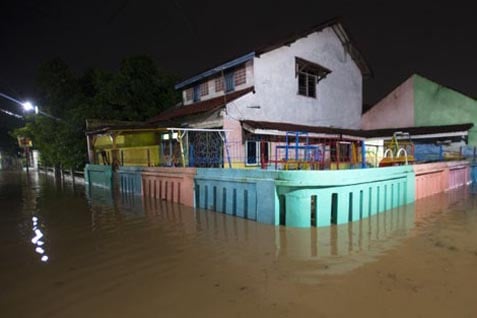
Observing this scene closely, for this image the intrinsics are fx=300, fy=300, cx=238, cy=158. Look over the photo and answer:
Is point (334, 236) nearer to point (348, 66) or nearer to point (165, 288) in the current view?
point (165, 288)

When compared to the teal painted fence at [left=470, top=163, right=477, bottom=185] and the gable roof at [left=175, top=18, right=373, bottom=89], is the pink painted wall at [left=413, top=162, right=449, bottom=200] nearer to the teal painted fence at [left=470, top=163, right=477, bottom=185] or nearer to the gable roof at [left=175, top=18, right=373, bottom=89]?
the teal painted fence at [left=470, top=163, right=477, bottom=185]

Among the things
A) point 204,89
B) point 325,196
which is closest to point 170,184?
point 325,196

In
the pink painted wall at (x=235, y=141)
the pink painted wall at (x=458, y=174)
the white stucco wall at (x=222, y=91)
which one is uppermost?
the white stucco wall at (x=222, y=91)

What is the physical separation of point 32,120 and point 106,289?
32607mm

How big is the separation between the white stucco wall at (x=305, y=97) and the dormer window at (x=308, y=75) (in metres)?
0.33

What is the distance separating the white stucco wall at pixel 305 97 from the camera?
1569 cm

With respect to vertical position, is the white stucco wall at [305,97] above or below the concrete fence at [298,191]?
above

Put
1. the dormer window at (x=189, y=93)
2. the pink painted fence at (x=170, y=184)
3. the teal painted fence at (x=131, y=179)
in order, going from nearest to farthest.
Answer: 1. the pink painted fence at (x=170, y=184)
2. the teal painted fence at (x=131, y=179)
3. the dormer window at (x=189, y=93)

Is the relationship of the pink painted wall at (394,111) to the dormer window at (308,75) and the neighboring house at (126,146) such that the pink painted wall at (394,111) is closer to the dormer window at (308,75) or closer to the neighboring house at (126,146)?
the dormer window at (308,75)

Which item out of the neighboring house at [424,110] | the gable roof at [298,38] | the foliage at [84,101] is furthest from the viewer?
the foliage at [84,101]

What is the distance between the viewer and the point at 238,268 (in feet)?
17.4

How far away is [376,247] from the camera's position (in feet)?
20.7

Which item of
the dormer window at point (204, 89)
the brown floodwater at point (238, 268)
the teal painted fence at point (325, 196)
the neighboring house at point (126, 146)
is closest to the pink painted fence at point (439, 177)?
the brown floodwater at point (238, 268)

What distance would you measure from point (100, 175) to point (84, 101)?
11.5 meters
